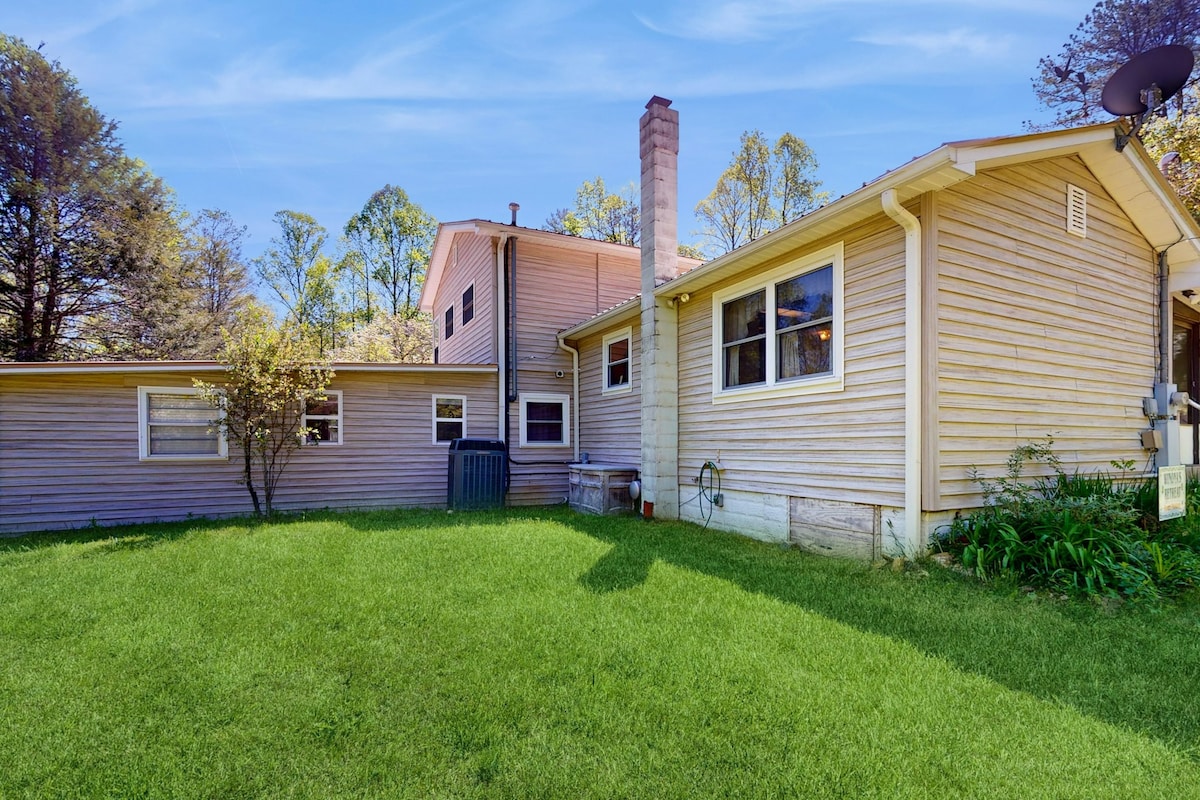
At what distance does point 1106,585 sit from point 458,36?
900 centimetres

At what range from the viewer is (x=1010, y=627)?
128 inches

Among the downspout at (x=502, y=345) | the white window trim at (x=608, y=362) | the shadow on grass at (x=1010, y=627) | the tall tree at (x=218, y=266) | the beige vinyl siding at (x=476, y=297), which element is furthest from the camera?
the tall tree at (x=218, y=266)

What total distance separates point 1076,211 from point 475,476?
829 cm

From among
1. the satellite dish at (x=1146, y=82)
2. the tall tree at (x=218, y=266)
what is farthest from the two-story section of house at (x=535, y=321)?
the tall tree at (x=218, y=266)

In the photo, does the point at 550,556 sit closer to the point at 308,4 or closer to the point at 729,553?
the point at 729,553

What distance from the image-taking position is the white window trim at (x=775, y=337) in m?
5.24

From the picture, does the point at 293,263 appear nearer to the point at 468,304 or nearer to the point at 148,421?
the point at 468,304

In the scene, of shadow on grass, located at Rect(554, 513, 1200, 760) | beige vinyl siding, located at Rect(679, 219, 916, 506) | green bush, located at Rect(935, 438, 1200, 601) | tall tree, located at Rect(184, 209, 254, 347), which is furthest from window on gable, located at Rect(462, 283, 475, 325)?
tall tree, located at Rect(184, 209, 254, 347)

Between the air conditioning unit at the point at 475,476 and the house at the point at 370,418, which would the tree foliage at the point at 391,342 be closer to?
the house at the point at 370,418

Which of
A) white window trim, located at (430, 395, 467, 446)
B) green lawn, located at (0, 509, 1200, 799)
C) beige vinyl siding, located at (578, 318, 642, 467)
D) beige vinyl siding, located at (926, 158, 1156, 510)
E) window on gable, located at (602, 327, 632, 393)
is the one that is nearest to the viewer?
green lawn, located at (0, 509, 1200, 799)

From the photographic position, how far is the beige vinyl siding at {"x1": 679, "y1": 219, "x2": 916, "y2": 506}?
187 inches

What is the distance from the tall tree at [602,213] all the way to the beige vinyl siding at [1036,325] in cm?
1596

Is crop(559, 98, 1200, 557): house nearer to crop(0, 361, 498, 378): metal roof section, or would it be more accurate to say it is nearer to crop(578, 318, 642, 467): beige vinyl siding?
crop(578, 318, 642, 467): beige vinyl siding

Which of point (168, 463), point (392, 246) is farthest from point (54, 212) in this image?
point (168, 463)
